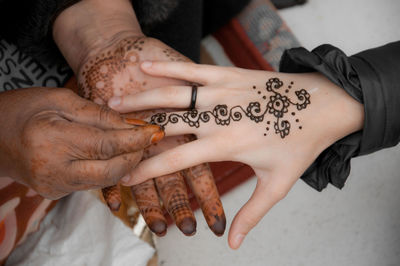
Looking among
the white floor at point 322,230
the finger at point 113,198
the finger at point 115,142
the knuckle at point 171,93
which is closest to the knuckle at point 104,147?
the finger at point 115,142

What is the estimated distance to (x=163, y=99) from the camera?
90 centimetres

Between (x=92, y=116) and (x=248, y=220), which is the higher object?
(x=92, y=116)

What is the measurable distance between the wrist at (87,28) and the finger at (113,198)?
16.9 inches

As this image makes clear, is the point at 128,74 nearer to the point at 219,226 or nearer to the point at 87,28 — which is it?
the point at 87,28

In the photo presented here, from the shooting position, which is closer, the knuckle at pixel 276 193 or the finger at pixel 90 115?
the finger at pixel 90 115

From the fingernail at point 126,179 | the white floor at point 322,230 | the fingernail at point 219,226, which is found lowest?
the white floor at point 322,230

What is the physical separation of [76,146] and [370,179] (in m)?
1.16

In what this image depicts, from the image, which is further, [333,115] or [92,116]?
[333,115]

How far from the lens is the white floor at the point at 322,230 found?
1269 mm

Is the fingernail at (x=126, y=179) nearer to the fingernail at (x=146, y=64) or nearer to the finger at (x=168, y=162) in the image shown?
the finger at (x=168, y=162)

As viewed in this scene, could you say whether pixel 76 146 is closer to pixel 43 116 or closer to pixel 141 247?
pixel 43 116

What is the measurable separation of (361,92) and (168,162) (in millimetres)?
530

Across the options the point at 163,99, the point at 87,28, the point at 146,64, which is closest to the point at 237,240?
the point at 163,99

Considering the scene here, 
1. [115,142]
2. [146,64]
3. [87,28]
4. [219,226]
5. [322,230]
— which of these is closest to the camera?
[115,142]
